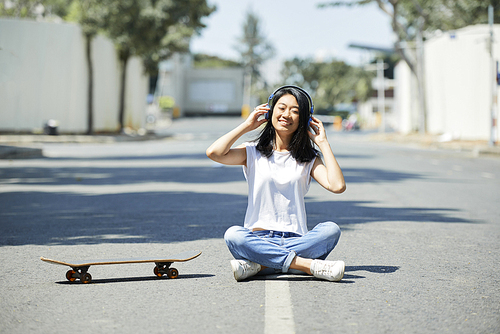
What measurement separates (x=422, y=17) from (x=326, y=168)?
35.4 m

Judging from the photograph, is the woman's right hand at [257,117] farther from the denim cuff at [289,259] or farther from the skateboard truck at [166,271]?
the skateboard truck at [166,271]

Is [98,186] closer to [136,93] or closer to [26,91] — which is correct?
[26,91]

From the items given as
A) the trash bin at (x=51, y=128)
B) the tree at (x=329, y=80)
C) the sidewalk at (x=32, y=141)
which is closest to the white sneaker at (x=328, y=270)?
the sidewalk at (x=32, y=141)

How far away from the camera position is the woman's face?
479cm

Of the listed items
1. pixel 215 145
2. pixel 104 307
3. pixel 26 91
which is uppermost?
pixel 26 91

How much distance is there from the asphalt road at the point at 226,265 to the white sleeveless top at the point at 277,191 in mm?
446

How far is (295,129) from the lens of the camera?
484 centimetres

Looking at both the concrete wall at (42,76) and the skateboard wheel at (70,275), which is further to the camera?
the concrete wall at (42,76)

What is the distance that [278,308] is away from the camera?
13.4 ft

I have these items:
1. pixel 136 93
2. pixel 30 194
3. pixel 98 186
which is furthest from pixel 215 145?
pixel 136 93

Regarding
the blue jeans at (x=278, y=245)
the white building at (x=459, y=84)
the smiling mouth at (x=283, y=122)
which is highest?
the white building at (x=459, y=84)

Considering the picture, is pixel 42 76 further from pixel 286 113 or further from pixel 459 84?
pixel 286 113

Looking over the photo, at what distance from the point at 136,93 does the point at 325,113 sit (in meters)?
46.8

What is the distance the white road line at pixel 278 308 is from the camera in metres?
3.68
